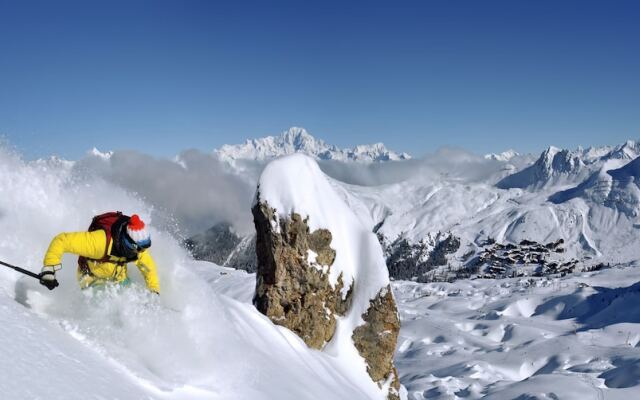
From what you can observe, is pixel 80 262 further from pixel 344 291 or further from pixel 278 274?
pixel 344 291

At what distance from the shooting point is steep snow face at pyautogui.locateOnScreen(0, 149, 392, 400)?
19.9 feet

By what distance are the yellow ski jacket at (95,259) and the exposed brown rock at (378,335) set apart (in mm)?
16347

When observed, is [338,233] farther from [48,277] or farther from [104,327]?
[48,277]

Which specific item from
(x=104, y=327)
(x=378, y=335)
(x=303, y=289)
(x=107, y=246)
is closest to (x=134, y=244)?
(x=107, y=246)

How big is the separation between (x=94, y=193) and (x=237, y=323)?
5.84m

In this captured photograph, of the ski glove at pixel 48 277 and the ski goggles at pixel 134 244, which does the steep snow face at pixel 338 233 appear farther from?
the ski glove at pixel 48 277

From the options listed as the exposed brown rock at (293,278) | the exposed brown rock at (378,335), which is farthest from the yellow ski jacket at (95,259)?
the exposed brown rock at (378,335)

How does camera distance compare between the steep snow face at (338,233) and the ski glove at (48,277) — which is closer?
the ski glove at (48,277)

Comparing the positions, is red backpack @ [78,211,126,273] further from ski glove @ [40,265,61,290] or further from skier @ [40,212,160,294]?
ski glove @ [40,265,61,290]

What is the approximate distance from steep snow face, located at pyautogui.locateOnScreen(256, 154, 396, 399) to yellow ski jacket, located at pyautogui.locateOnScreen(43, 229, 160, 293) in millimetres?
13426

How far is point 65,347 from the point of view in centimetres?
671

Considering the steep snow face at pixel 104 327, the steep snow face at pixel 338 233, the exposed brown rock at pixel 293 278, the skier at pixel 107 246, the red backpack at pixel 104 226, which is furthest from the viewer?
the steep snow face at pixel 338 233

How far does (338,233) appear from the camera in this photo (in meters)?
24.5

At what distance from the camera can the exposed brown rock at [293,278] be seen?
22.3 metres
